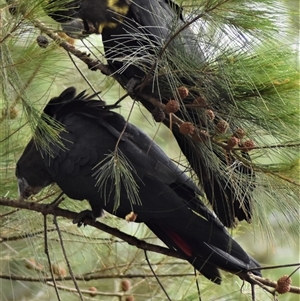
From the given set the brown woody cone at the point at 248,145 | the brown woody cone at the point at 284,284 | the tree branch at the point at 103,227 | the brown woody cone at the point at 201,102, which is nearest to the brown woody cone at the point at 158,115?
the brown woody cone at the point at 201,102

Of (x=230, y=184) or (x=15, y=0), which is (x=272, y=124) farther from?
(x=15, y=0)

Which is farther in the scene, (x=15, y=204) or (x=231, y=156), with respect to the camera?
(x=15, y=204)

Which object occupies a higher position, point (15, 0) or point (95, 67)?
point (15, 0)

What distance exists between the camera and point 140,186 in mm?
1892

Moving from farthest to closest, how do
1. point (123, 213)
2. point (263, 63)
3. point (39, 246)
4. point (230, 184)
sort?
point (39, 246) < point (123, 213) < point (230, 184) < point (263, 63)

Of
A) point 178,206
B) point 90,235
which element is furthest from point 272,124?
point 90,235

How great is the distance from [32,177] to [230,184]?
761mm

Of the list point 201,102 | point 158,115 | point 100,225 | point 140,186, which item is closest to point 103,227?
point 100,225

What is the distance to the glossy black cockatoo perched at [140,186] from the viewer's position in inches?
71.6

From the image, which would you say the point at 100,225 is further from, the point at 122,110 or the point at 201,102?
the point at 122,110

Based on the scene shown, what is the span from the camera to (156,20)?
1791 millimetres

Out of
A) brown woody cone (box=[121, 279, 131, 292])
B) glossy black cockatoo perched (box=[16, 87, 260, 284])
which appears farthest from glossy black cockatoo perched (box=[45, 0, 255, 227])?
brown woody cone (box=[121, 279, 131, 292])

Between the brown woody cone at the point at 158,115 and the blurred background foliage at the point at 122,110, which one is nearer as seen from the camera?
the blurred background foliage at the point at 122,110

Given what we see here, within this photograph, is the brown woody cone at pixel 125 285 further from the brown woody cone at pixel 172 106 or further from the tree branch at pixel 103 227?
the brown woody cone at pixel 172 106
